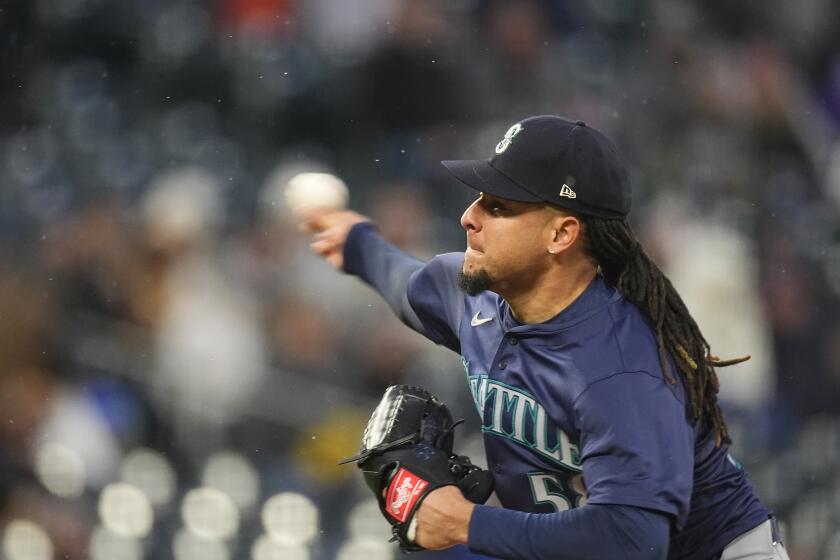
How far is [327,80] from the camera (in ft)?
19.3

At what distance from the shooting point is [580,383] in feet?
8.09

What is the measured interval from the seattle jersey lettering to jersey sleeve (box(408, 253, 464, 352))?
0.92 ft

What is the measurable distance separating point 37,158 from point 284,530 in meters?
2.00

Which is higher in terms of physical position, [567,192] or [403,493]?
[567,192]

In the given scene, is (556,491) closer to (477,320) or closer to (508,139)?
(477,320)

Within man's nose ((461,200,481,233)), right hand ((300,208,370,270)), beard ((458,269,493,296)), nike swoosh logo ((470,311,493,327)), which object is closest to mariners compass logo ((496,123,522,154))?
man's nose ((461,200,481,233))

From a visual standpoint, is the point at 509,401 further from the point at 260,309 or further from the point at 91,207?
the point at 91,207

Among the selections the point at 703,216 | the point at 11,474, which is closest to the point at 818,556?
the point at 703,216

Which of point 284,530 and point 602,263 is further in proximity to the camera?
point 284,530

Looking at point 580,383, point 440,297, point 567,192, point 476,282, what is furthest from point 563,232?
point 440,297

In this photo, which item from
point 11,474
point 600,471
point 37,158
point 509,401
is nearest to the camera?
point 600,471

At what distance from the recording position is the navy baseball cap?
2.54 metres

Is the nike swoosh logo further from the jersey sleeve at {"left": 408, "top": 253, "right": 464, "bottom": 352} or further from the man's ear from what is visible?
the man's ear

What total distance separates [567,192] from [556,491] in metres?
0.64
